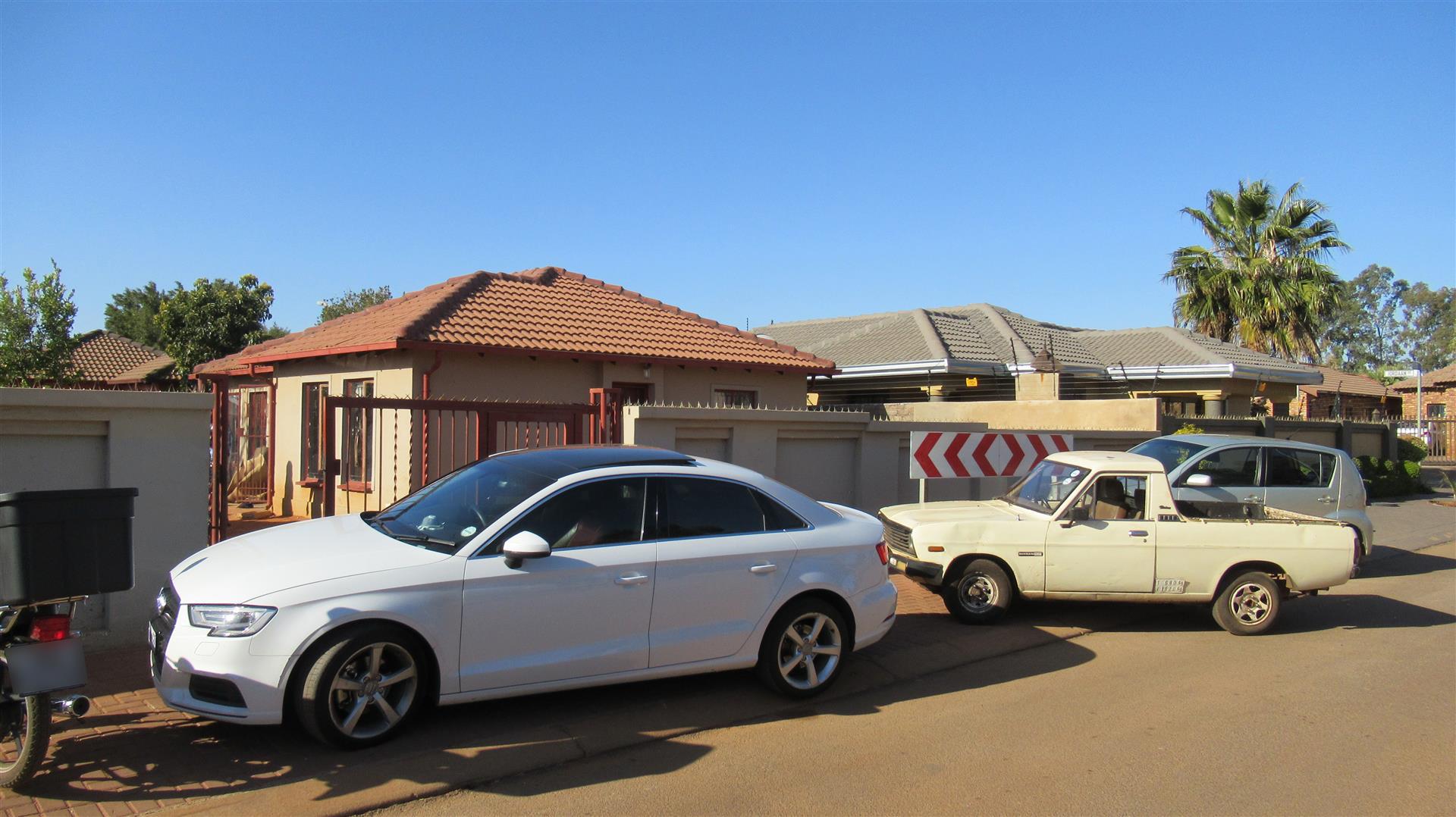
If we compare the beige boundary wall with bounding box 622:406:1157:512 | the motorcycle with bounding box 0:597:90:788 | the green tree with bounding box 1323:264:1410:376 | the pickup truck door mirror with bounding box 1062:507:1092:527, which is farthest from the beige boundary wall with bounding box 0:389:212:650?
the green tree with bounding box 1323:264:1410:376

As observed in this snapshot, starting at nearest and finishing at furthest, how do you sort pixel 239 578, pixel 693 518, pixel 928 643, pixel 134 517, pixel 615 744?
pixel 239 578
pixel 615 744
pixel 693 518
pixel 134 517
pixel 928 643

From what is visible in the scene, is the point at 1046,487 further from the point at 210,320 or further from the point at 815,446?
the point at 210,320

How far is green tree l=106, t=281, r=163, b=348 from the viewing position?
57.4 m

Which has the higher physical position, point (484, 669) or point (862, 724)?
point (484, 669)

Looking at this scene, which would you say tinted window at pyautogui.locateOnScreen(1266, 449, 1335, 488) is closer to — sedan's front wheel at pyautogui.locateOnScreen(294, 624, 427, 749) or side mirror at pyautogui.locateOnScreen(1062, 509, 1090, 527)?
side mirror at pyautogui.locateOnScreen(1062, 509, 1090, 527)

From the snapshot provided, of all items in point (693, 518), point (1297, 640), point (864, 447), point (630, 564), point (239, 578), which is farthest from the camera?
point (864, 447)

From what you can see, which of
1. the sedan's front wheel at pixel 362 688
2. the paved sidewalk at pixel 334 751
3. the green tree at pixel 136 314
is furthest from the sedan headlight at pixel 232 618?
the green tree at pixel 136 314

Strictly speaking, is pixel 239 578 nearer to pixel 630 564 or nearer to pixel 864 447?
pixel 630 564

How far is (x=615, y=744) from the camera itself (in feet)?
17.2

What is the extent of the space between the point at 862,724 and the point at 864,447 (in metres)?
7.05

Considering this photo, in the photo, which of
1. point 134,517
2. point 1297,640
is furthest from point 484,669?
point 1297,640

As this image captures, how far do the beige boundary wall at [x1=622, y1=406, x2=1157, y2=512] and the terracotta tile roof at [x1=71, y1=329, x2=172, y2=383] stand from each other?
32360 mm

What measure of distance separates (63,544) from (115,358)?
140ft

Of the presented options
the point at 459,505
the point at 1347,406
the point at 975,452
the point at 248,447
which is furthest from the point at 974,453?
the point at 1347,406
